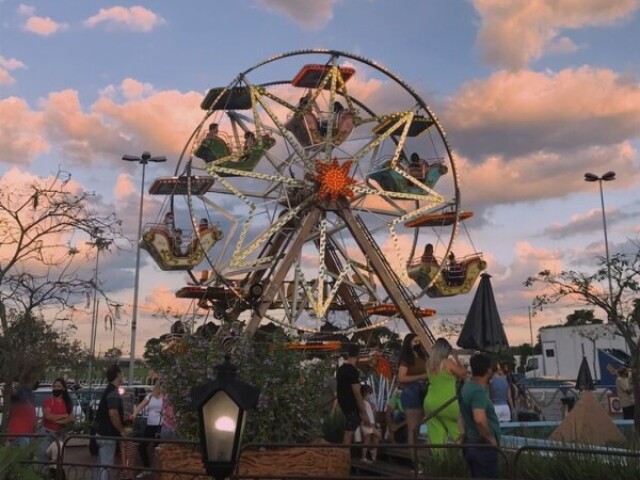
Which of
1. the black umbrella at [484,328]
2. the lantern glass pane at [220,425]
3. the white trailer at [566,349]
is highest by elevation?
the white trailer at [566,349]

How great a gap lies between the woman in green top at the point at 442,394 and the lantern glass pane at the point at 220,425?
3.46m

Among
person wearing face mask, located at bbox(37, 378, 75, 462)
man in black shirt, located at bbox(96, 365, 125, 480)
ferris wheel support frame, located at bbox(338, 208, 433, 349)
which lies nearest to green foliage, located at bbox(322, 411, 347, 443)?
man in black shirt, located at bbox(96, 365, 125, 480)

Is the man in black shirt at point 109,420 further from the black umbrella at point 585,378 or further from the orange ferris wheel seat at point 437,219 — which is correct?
the orange ferris wheel seat at point 437,219

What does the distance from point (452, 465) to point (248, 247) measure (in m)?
19.1

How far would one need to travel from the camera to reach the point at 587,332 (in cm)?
4812

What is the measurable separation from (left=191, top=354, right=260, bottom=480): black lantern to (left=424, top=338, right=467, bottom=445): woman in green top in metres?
3.41

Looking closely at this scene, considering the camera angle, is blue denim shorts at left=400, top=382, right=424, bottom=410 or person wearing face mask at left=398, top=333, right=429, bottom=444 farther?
blue denim shorts at left=400, top=382, right=424, bottom=410

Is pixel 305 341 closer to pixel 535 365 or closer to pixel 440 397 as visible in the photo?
pixel 440 397

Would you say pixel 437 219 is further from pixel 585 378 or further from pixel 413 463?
pixel 413 463

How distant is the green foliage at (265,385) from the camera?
7827 millimetres

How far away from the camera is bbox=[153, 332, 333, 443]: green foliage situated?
→ 25.7 ft

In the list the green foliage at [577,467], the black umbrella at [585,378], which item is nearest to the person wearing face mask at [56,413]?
the green foliage at [577,467]

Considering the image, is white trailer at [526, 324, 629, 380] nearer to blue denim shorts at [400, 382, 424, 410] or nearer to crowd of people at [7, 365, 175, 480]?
blue denim shorts at [400, 382, 424, 410]

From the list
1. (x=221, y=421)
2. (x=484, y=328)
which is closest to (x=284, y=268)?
(x=484, y=328)
